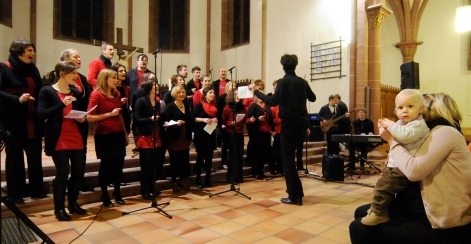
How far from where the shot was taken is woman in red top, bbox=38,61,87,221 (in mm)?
3141

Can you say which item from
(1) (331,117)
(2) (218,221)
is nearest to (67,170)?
(2) (218,221)

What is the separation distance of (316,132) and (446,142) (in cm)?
740

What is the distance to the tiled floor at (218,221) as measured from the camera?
275 centimetres

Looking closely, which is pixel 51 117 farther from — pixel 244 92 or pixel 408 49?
pixel 408 49

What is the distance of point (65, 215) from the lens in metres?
3.16

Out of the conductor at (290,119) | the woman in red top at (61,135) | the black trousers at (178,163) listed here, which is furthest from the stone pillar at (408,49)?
the woman in red top at (61,135)

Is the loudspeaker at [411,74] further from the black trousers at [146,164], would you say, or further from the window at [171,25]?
the window at [171,25]

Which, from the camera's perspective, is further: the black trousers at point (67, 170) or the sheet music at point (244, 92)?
the sheet music at point (244, 92)

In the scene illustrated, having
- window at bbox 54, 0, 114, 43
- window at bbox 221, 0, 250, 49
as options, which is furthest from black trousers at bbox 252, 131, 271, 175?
window at bbox 54, 0, 114, 43

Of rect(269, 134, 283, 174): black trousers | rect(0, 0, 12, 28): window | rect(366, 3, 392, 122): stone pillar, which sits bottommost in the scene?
rect(269, 134, 283, 174): black trousers

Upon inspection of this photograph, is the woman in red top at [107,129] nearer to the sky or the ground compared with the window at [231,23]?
nearer to the ground

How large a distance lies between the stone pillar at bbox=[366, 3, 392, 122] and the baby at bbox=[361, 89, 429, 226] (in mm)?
6655

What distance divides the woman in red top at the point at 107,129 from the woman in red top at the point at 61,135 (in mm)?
268

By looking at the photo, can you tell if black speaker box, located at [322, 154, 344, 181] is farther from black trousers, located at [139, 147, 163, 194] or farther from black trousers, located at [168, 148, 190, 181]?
black trousers, located at [139, 147, 163, 194]
